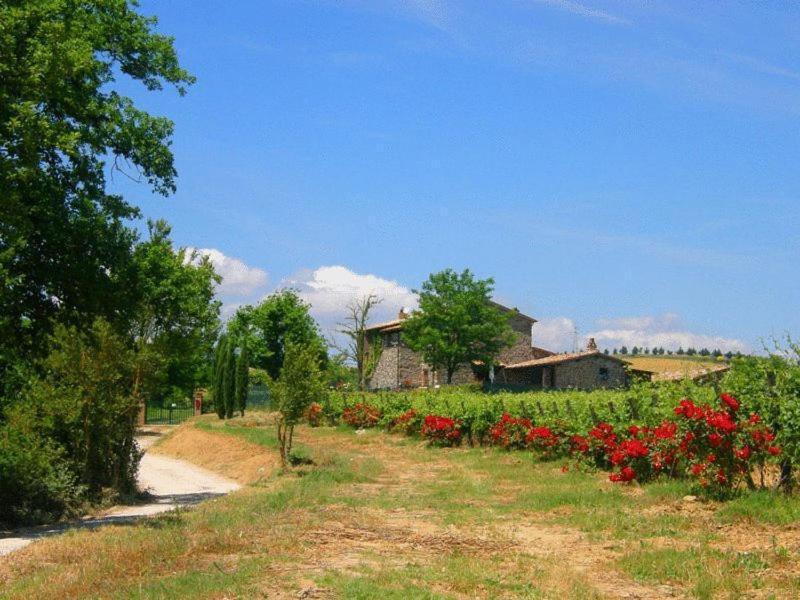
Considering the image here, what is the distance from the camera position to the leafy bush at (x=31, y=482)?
1513cm

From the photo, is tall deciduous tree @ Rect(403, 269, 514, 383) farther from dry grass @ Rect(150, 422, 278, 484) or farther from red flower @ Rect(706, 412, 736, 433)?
red flower @ Rect(706, 412, 736, 433)

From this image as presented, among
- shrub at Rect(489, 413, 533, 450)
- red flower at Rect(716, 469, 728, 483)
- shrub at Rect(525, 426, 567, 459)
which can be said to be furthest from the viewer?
shrub at Rect(489, 413, 533, 450)

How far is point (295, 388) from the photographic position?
2112 centimetres

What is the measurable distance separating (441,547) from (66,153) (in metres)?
10.2

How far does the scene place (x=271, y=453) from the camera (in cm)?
2522

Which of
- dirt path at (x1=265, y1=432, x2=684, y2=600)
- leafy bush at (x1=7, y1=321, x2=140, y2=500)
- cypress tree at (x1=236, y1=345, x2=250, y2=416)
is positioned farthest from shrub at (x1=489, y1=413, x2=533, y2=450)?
cypress tree at (x1=236, y1=345, x2=250, y2=416)

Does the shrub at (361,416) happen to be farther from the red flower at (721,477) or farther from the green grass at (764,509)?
the green grass at (764,509)

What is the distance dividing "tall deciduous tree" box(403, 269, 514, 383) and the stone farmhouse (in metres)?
2.17

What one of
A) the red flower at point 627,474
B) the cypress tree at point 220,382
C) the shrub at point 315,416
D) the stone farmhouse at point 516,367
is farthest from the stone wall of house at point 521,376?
the red flower at point 627,474

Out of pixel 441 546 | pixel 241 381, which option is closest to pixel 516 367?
pixel 241 381

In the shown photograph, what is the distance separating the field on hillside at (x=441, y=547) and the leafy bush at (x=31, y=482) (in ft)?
9.95

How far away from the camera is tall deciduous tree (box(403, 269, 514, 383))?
62625 millimetres

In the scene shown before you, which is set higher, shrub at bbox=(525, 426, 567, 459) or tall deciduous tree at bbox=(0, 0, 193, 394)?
tall deciduous tree at bbox=(0, 0, 193, 394)

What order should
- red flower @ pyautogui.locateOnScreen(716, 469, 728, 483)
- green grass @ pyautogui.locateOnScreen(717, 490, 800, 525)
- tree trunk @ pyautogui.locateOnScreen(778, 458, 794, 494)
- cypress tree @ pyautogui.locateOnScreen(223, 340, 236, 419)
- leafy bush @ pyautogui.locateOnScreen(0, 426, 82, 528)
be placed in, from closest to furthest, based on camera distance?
green grass @ pyautogui.locateOnScreen(717, 490, 800, 525) → tree trunk @ pyautogui.locateOnScreen(778, 458, 794, 494) → red flower @ pyautogui.locateOnScreen(716, 469, 728, 483) → leafy bush @ pyautogui.locateOnScreen(0, 426, 82, 528) → cypress tree @ pyautogui.locateOnScreen(223, 340, 236, 419)
